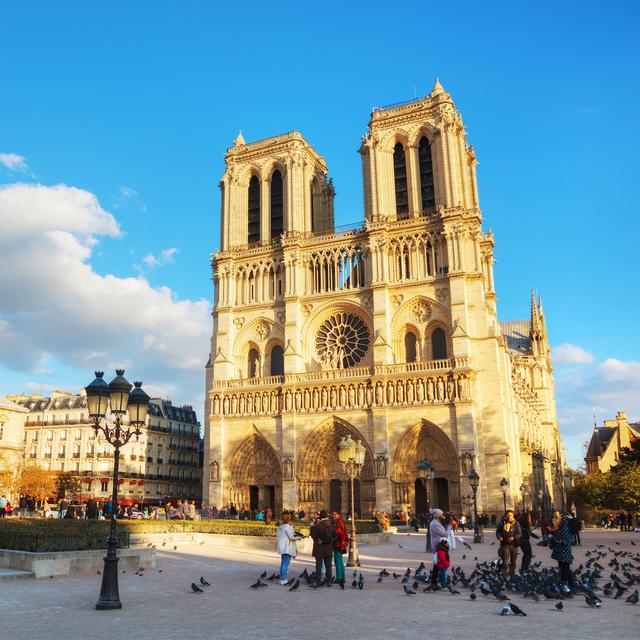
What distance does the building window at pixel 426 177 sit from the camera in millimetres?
45781

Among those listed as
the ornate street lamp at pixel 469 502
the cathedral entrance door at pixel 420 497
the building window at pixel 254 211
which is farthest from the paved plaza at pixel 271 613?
the building window at pixel 254 211

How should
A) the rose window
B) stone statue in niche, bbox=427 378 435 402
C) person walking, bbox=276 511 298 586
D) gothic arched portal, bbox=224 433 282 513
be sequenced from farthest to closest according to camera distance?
the rose window, gothic arched portal, bbox=224 433 282 513, stone statue in niche, bbox=427 378 435 402, person walking, bbox=276 511 298 586

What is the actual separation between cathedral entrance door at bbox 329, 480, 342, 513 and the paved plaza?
93.3ft

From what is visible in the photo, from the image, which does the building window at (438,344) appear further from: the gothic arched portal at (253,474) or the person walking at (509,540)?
the person walking at (509,540)

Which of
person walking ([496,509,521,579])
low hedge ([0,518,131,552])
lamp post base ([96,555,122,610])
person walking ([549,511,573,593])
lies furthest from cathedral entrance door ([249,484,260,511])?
lamp post base ([96,555,122,610])

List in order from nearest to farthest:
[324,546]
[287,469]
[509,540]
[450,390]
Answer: [324,546], [509,540], [450,390], [287,469]

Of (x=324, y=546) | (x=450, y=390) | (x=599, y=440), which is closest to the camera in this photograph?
(x=324, y=546)

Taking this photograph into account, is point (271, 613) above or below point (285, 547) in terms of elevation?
below

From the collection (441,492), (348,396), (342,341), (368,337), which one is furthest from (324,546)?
(342,341)

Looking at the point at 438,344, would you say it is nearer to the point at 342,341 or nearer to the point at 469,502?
the point at 342,341

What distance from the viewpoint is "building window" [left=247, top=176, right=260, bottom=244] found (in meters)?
50.4

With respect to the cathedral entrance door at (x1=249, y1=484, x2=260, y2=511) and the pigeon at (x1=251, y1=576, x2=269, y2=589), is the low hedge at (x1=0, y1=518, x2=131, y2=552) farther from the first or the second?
the cathedral entrance door at (x1=249, y1=484, x2=260, y2=511)

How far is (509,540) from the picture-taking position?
1385 cm

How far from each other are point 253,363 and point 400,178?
15895mm
